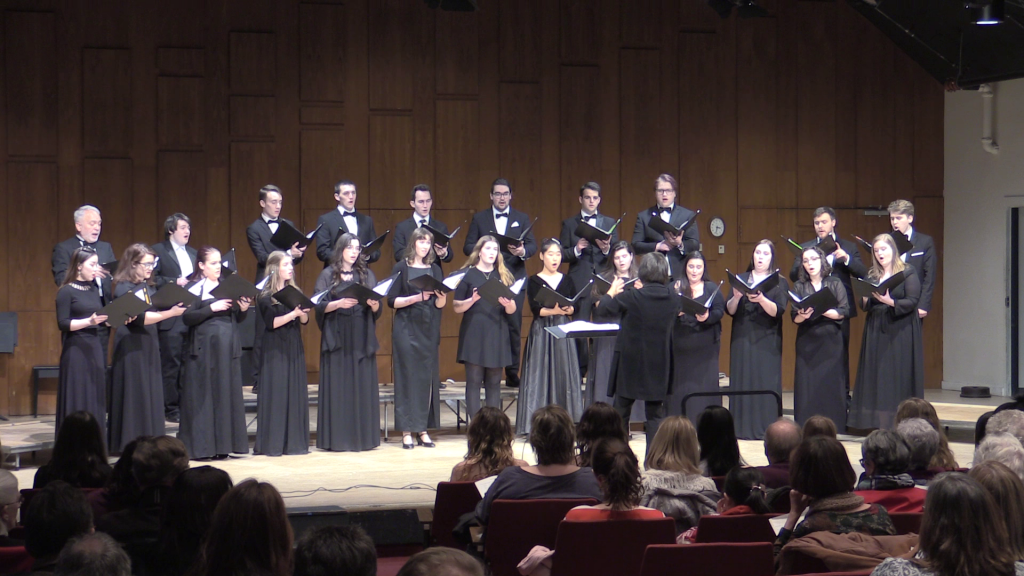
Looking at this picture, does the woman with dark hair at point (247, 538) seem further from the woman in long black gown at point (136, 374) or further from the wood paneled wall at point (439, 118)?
the wood paneled wall at point (439, 118)

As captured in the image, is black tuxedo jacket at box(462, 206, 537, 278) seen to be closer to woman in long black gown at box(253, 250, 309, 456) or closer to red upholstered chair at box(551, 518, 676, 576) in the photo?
woman in long black gown at box(253, 250, 309, 456)

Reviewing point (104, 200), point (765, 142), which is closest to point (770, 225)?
point (765, 142)

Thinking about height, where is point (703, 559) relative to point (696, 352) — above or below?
below

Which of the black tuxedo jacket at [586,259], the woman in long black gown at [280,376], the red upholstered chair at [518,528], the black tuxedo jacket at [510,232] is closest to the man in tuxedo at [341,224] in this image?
the black tuxedo jacket at [510,232]

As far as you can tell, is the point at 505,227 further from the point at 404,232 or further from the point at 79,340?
the point at 79,340

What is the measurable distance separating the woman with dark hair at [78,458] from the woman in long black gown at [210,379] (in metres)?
2.76

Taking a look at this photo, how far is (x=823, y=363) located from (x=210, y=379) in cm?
417

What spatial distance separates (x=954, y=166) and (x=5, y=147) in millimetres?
8697

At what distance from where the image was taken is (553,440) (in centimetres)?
378

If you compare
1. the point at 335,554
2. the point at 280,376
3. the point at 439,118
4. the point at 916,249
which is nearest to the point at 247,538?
the point at 335,554

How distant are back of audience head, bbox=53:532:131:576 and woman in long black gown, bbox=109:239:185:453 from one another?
15.5 ft

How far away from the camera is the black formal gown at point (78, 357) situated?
664cm

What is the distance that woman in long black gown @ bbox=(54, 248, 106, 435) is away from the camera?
6.63 meters

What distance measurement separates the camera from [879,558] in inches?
116
